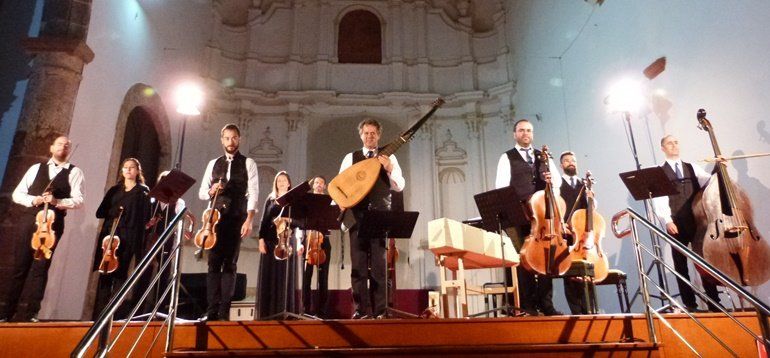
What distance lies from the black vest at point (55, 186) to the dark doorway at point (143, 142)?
4.05 metres

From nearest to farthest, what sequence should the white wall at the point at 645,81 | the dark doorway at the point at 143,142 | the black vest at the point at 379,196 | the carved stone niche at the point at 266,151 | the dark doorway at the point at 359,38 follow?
the black vest at the point at 379,196
the white wall at the point at 645,81
the dark doorway at the point at 143,142
the carved stone niche at the point at 266,151
the dark doorway at the point at 359,38

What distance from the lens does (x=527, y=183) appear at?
15.6 ft

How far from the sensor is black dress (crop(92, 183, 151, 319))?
4965 mm

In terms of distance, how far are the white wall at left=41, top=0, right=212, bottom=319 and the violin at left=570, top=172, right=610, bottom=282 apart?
596 cm

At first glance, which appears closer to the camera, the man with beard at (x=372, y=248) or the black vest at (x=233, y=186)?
the man with beard at (x=372, y=248)

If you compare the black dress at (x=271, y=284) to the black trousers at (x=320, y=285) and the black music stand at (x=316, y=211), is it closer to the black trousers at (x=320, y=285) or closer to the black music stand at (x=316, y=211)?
the black trousers at (x=320, y=285)

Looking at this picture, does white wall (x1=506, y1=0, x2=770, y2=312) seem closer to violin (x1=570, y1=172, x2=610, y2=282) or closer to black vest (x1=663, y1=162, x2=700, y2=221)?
black vest (x1=663, y1=162, x2=700, y2=221)

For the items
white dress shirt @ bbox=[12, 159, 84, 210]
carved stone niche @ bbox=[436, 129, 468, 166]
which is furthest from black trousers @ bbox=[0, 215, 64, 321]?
carved stone niche @ bbox=[436, 129, 468, 166]

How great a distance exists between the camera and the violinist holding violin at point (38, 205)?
4.56m

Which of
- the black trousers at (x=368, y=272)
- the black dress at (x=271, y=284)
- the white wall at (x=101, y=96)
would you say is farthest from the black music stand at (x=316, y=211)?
the white wall at (x=101, y=96)

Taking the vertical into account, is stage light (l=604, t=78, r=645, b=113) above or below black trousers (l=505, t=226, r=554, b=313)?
above

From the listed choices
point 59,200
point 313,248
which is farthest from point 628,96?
point 59,200

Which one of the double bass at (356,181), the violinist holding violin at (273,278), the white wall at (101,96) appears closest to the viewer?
the double bass at (356,181)

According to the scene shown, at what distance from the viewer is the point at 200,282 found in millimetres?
6891
